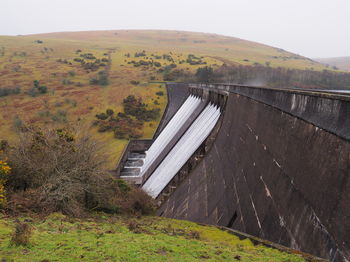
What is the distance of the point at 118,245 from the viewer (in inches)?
Answer: 290

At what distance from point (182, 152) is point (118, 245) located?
14099 millimetres

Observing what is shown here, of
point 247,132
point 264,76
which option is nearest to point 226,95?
point 247,132

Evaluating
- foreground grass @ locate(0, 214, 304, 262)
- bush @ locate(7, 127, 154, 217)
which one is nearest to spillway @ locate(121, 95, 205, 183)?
bush @ locate(7, 127, 154, 217)

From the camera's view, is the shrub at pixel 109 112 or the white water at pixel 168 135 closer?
the white water at pixel 168 135

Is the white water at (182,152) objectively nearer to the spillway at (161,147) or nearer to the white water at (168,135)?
the spillway at (161,147)

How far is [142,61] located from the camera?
102562 mm

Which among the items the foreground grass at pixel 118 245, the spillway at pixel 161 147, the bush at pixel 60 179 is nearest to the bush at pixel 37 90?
the spillway at pixel 161 147

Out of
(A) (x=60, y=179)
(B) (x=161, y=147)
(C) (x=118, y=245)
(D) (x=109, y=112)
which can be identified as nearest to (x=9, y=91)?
(D) (x=109, y=112)

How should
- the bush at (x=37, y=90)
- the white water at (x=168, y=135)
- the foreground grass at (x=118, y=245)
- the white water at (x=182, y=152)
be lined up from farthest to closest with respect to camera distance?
the bush at (x=37, y=90)
the white water at (x=168, y=135)
the white water at (x=182, y=152)
the foreground grass at (x=118, y=245)

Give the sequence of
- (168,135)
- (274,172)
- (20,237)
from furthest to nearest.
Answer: (168,135), (274,172), (20,237)

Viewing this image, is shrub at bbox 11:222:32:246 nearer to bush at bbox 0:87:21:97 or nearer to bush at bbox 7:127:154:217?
bush at bbox 7:127:154:217

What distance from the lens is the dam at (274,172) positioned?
5.60 metres

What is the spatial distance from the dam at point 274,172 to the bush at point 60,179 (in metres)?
4.24

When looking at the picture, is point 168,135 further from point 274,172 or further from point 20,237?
point 20,237
